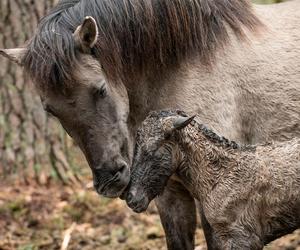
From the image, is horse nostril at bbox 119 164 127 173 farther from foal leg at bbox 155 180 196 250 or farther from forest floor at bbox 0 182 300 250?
forest floor at bbox 0 182 300 250

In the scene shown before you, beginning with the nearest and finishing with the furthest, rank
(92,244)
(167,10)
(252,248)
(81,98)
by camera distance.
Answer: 1. (252,248)
2. (81,98)
3. (167,10)
4. (92,244)

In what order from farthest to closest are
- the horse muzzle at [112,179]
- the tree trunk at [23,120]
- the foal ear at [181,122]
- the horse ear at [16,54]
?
the tree trunk at [23,120] → the horse ear at [16,54] → the horse muzzle at [112,179] → the foal ear at [181,122]

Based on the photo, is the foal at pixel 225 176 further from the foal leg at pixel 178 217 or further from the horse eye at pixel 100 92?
the foal leg at pixel 178 217

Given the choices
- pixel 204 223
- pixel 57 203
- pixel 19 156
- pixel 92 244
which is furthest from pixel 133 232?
pixel 204 223

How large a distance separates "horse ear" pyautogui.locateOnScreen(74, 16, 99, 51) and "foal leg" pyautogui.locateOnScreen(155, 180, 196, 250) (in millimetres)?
1159

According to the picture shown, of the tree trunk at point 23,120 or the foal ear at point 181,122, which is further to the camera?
the tree trunk at point 23,120

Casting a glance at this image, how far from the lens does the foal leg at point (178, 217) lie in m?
5.32

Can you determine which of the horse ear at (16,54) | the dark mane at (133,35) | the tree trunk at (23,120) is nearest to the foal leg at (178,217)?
the dark mane at (133,35)

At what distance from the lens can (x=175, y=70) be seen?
5.08 meters

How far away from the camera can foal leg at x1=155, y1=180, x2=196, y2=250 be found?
17.5ft

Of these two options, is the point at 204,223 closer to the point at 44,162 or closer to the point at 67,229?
the point at 67,229

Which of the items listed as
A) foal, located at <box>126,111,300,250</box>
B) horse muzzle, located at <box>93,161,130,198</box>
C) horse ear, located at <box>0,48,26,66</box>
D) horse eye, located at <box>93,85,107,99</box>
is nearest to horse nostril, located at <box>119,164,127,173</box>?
horse muzzle, located at <box>93,161,130,198</box>

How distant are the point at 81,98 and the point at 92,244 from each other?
2542 millimetres

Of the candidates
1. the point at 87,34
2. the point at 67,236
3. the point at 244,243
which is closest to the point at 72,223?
Answer: the point at 67,236
